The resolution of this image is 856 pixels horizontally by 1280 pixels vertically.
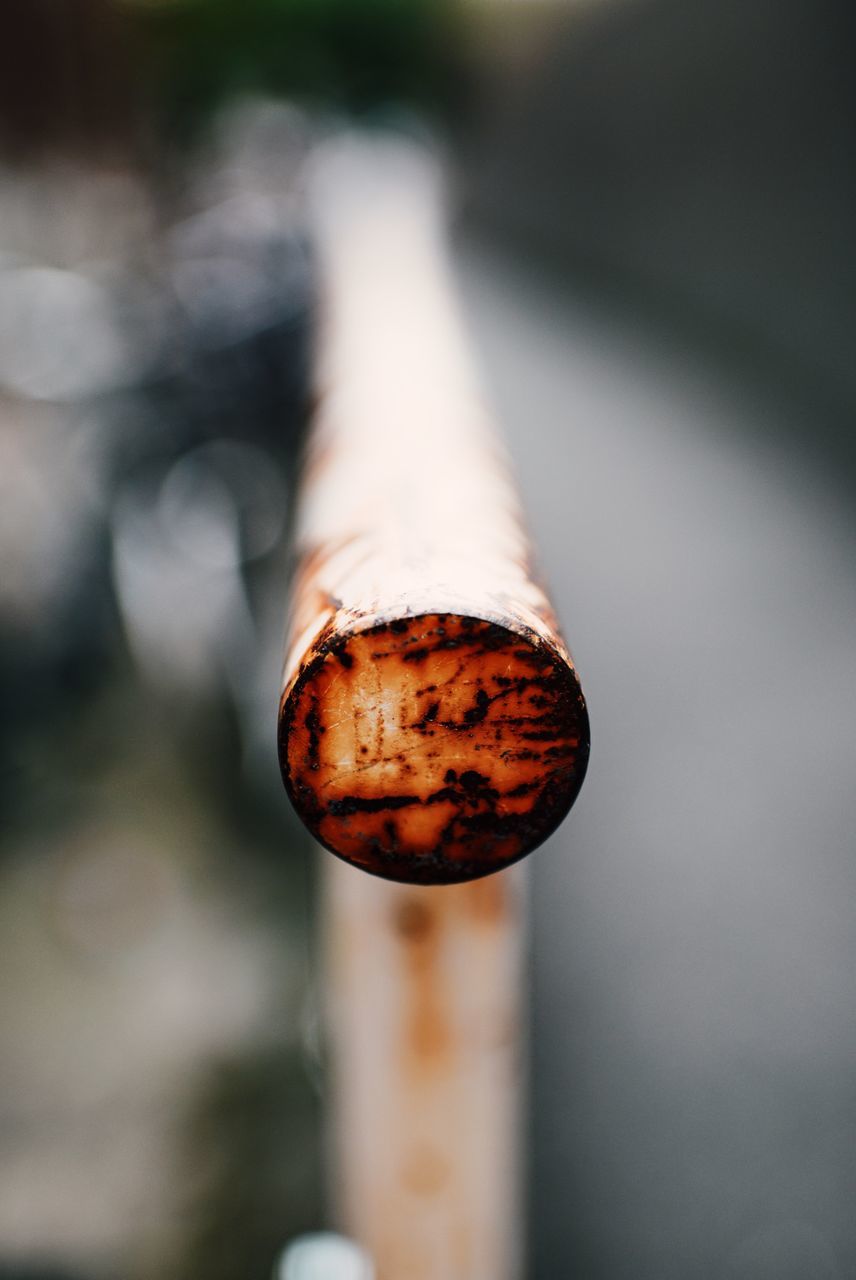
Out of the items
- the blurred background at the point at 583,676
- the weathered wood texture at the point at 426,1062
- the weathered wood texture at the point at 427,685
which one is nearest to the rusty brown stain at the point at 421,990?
the weathered wood texture at the point at 426,1062

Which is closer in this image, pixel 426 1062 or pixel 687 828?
pixel 426 1062

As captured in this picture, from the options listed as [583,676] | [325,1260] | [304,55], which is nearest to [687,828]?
[583,676]

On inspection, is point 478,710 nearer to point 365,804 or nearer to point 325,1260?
point 365,804

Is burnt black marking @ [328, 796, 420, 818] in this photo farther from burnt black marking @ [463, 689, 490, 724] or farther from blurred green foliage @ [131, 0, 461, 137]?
blurred green foliage @ [131, 0, 461, 137]

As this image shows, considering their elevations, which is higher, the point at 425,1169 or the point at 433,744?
the point at 433,744

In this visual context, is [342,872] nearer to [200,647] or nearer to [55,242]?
[200,647]

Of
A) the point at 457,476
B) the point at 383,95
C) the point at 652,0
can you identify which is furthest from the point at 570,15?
the point at 457,476
